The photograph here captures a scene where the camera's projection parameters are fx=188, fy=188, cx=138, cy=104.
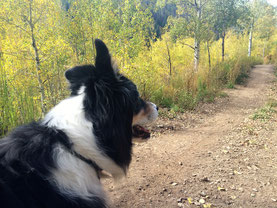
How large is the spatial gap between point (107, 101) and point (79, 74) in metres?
0.42

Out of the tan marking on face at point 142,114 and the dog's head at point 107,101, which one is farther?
the tan marking on face at point 142,114

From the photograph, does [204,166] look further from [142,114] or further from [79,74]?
[79,74]

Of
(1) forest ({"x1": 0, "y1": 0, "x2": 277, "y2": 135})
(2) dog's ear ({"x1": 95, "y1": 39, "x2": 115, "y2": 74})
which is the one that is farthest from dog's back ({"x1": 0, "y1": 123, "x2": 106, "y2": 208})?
(1) forest ({"x1": 0, "y1": 0, "x2": 277, "y2": 135})

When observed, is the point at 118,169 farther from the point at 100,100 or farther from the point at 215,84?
the point at 215,84

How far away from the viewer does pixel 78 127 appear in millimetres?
1426

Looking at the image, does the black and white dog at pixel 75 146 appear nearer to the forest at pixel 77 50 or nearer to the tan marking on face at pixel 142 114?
the tan marking on face at pixel 142 114

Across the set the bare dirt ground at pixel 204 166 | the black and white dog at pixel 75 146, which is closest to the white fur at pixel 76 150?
the black and white dog at pixel 75 146

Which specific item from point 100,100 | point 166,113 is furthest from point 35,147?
point 166,113

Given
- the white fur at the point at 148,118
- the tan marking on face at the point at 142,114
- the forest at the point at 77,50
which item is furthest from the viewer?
the forest at the point at 77,50

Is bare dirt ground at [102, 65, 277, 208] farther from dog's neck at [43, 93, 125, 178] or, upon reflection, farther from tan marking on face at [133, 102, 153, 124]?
dog's neck at [43, 93, 125, 178]

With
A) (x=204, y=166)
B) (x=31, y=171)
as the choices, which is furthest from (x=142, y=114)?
(x=204, y=166)

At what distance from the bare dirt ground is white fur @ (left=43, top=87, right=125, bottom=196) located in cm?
146

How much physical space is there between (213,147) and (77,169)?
367cm

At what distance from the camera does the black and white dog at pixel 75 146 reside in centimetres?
120
